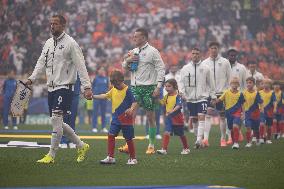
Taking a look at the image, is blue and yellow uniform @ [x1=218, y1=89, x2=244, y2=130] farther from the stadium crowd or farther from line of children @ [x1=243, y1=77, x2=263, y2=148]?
the stadium crowd

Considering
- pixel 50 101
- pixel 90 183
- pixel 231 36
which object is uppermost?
pixel 231 36

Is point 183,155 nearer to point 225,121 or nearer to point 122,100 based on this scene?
point 122,100

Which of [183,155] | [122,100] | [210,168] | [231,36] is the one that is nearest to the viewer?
[210,168]

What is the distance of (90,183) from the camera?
31.2 ft

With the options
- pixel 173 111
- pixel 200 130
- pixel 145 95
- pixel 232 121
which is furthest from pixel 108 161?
pixel 232 121

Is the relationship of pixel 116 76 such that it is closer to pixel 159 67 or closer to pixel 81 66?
pixel 81 66

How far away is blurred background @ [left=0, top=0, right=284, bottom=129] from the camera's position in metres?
32.9

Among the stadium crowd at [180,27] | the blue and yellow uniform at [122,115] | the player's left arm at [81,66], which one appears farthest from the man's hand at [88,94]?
the stadium crowd at [180,27]

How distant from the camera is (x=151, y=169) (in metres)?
11.5

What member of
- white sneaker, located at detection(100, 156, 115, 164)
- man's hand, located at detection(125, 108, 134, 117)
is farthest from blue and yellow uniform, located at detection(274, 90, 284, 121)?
white sneaker, located at detection(100, 156, 115, 164)

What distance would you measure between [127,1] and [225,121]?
22222 mm

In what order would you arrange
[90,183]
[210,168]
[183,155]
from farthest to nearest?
[183,155], [210,168], [90,183]

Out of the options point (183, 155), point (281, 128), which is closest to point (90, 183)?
point (183, 155)

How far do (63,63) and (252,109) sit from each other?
766 centimetres
